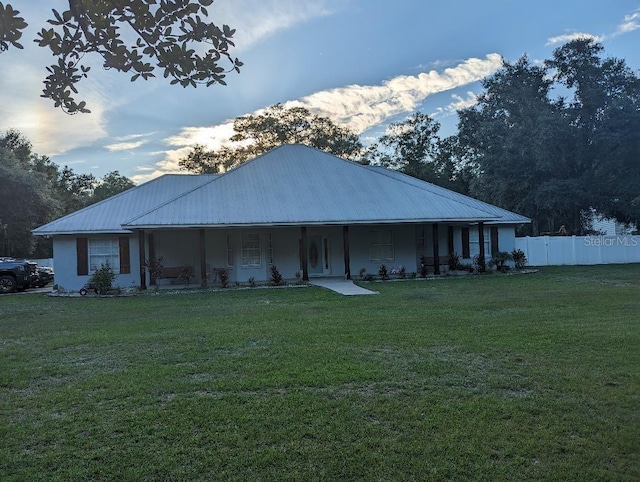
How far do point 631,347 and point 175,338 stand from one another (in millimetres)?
6545

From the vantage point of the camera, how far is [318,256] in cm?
2056

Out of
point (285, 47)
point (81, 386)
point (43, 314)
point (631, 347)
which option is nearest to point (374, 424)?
point (81, 386)

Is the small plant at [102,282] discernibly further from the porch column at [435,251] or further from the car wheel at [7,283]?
the porch column at [435,251]

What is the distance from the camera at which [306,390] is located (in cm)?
493

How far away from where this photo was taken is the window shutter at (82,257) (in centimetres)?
1894

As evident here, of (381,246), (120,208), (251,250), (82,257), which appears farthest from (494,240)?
(82,257)

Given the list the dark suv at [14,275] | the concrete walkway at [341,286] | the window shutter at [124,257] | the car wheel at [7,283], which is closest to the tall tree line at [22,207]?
the dark suv at [14,275]

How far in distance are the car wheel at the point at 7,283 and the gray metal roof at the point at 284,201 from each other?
8.85ft

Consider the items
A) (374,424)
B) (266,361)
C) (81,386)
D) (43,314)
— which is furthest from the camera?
(43,314)

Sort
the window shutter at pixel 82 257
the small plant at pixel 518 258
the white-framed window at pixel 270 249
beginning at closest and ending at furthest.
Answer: the window shutter at pixel 82 257
the white-framed window at pixel 270 249
the small plant at pixel 518 258

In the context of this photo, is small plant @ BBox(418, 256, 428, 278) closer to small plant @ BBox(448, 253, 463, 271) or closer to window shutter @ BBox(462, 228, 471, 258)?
small plant @ BBox(448, 253, 463, 271)

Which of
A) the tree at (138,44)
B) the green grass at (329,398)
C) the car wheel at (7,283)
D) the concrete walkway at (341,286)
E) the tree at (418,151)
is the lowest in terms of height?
the green grass at (329,398)

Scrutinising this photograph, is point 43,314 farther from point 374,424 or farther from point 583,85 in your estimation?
point 583,85

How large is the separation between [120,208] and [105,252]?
93.0 inches
